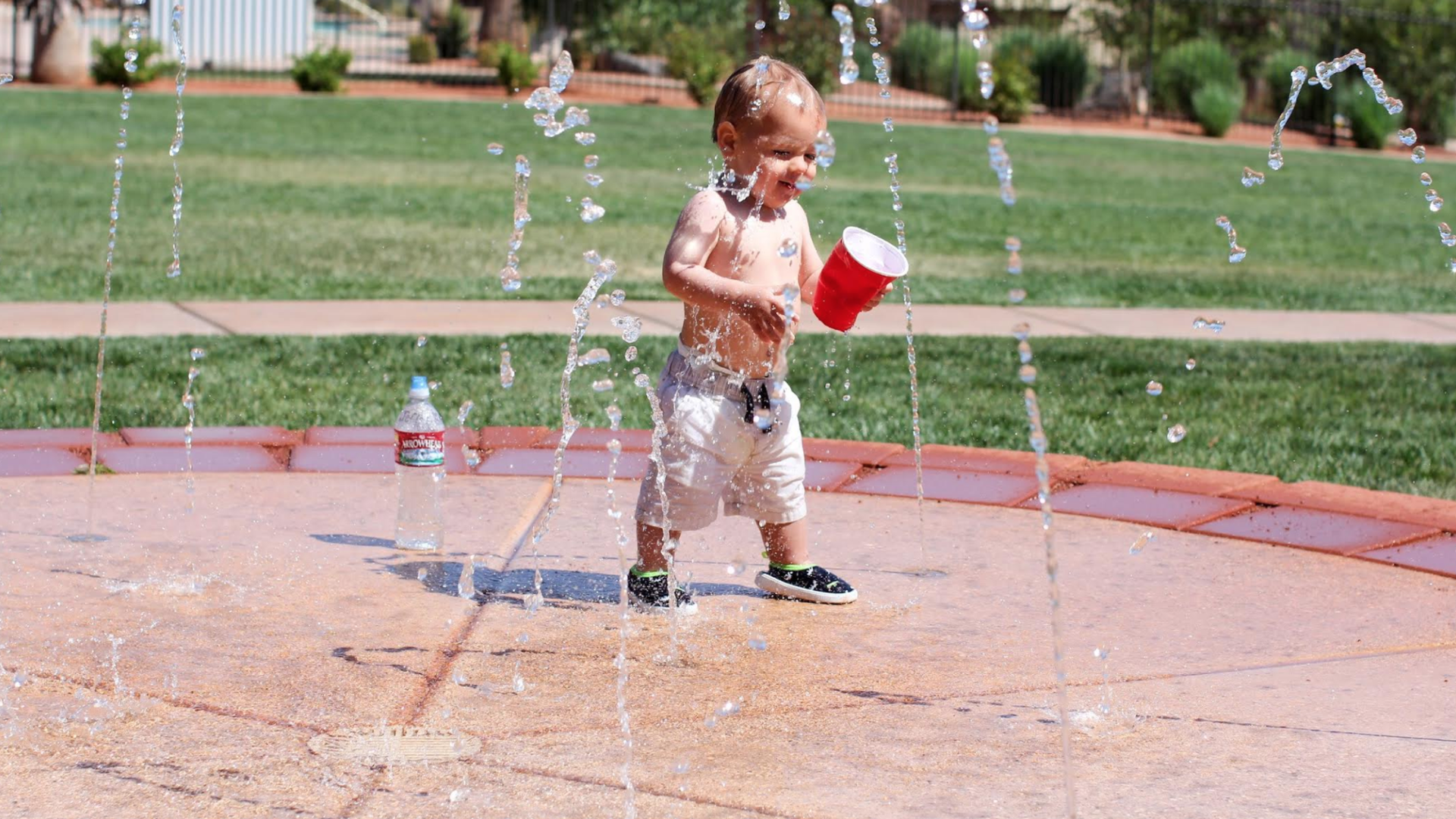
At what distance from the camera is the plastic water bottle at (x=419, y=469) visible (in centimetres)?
392

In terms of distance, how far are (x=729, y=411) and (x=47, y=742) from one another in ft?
4.87

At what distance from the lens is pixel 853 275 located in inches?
132

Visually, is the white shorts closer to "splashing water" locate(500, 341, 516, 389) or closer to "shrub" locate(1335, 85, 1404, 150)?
"splashing water" locate(500, 341, 516, 389)

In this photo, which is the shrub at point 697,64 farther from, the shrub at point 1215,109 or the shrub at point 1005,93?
the shrub at point 1215,109

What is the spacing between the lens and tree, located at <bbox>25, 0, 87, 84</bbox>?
85.0 ft

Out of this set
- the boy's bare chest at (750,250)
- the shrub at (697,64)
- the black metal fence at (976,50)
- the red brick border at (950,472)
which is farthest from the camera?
the black metal fence at (976,50)

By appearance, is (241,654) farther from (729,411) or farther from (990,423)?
(990,423)

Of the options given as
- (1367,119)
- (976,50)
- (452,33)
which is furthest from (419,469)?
(452,33)

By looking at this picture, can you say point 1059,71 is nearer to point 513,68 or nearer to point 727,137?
point 513,68

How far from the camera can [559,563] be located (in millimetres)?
3885

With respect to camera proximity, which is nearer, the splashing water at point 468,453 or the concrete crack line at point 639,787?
the concrete crack line at point 639,787

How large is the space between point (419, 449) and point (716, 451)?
77 cm

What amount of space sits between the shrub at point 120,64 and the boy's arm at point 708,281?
23703 mm

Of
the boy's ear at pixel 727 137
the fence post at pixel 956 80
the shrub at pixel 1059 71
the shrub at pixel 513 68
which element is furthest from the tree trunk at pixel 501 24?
the boy's ear at pixel 727 137
